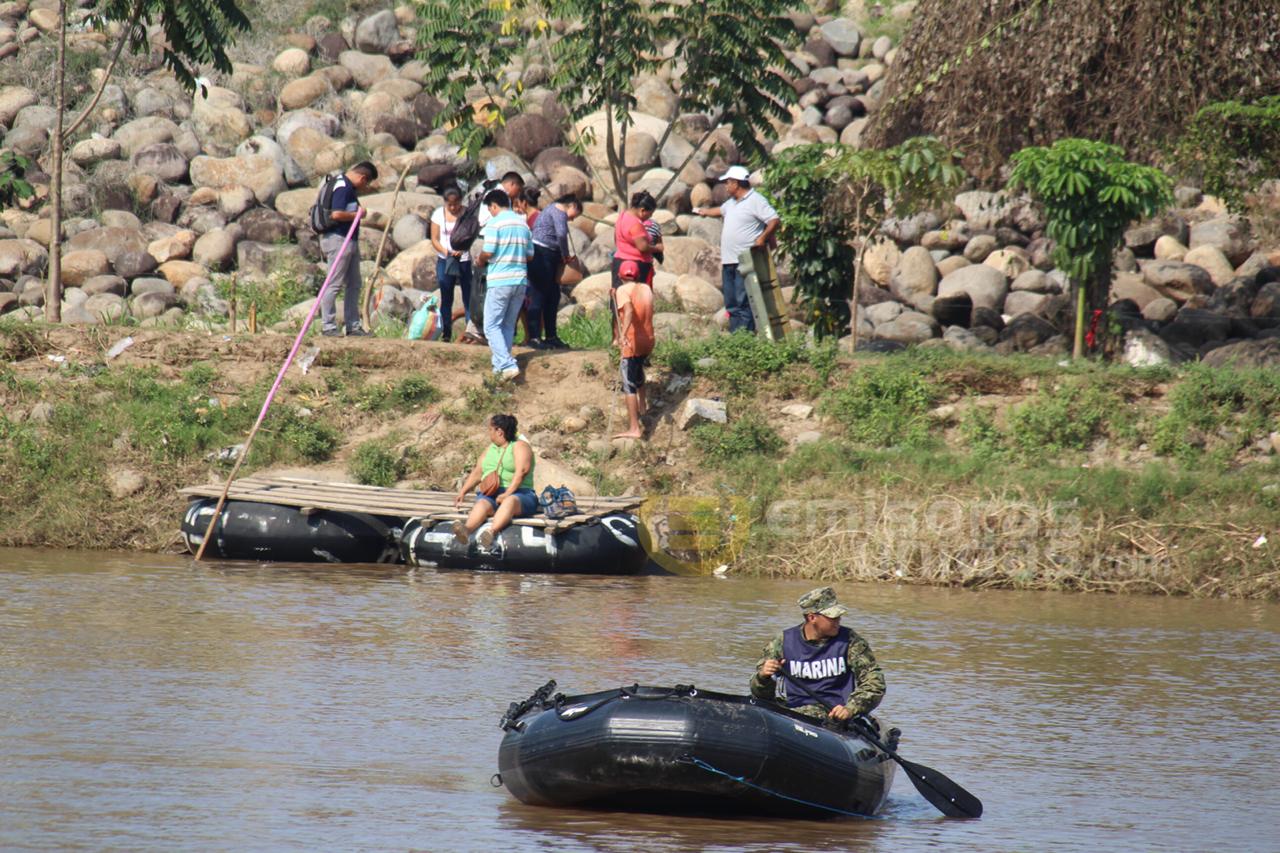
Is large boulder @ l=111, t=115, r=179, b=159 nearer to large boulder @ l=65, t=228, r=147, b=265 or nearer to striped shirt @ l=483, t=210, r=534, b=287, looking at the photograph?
large boulder @ l=65, t=228, r=147, b=265

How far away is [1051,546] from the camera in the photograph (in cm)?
1580

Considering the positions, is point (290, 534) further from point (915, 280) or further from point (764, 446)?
point (915, 280)

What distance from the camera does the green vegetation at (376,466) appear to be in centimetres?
1777

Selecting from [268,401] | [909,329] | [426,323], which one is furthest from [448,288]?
[909,329]

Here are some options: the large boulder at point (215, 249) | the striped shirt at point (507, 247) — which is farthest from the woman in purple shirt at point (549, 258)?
the large boulder at point (215, 249)

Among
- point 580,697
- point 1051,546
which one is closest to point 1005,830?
point 580,697

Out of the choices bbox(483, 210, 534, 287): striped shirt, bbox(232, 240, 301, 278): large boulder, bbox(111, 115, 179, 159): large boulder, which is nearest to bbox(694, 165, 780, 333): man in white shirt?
bbox(483, 210, 534, 287): striped shirt

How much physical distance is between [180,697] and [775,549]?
24.1 feet

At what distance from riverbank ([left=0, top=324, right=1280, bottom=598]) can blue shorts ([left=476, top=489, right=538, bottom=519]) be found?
1.62m

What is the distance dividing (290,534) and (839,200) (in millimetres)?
7295

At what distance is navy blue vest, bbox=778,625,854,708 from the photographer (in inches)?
352

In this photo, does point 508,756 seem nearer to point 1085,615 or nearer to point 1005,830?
point 1005,830

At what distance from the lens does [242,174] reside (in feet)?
95.9

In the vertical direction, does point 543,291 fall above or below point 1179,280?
below
